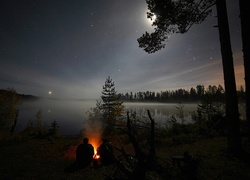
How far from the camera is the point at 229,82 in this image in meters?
7.46

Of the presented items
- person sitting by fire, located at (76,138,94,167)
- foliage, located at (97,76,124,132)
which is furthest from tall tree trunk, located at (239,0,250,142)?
foliage, located at (97,76,124,132)

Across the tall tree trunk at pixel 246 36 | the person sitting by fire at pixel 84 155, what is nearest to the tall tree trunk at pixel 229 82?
the tall tree trunk at pixel 246 36

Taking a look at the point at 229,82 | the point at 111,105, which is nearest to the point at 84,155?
the point at 229,82

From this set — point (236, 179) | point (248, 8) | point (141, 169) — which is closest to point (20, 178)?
point (141, 169)

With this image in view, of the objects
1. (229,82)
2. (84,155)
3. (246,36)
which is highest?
(246,36)

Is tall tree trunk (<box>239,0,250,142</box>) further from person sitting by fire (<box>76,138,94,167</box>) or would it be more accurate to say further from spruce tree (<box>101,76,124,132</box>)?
spruce tree (<box>101,76,124,132</box>)

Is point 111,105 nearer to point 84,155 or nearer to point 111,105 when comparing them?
point 111,105

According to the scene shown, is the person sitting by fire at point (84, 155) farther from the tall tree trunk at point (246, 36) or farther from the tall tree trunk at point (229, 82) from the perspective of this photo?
the tall tree trunk at point (246, 36)

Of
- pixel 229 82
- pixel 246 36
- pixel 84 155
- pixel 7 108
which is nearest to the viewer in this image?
pixel 246 36

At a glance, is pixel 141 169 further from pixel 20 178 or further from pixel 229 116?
pixel 20 178

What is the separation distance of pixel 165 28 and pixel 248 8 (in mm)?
4527

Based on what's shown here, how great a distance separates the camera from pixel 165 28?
32.4 ft

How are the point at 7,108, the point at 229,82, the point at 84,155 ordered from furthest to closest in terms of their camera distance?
1. the point at 7,108
2. the point at 84,155
3. the point at 229,82

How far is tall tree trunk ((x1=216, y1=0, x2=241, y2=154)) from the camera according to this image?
7258mm
